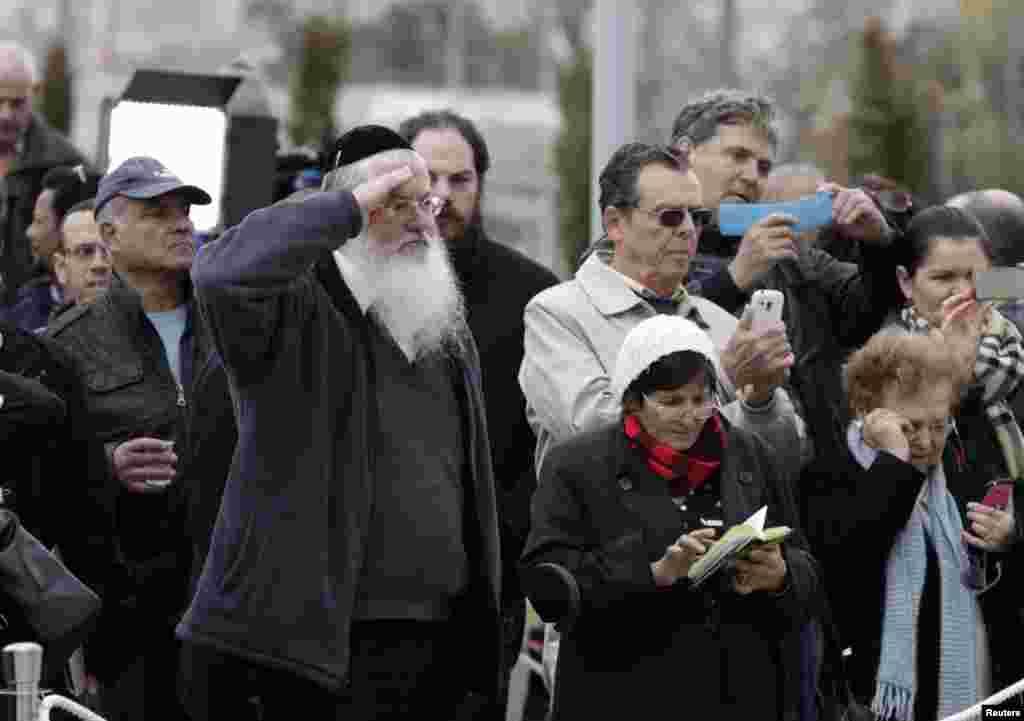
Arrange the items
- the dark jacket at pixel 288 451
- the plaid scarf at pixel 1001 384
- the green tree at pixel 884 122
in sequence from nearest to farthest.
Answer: the dark jacket at pixel 288 451 < the plaid scarf at pixel 1001 384 < the green tree at pixel 884 122

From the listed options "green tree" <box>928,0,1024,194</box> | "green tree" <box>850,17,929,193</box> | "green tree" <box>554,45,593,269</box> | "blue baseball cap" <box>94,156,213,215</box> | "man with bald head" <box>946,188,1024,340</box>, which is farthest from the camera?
"green tree" <box>928,0,1024,194</box>

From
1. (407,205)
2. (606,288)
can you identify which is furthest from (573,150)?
(407,205)

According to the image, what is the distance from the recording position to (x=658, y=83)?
4794 centimetres

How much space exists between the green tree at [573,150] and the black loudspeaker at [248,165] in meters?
24.8

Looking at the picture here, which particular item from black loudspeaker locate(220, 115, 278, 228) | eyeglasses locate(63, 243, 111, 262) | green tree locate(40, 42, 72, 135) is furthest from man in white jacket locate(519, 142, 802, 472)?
green tree locate(40, 42, 72, 135)

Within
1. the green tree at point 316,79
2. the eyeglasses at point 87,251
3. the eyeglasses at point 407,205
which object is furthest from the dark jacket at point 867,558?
the green tree at point 316,79

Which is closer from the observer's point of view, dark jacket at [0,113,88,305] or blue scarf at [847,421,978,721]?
blue scarf at [847,421,978,721]

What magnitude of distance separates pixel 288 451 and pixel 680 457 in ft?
3.55

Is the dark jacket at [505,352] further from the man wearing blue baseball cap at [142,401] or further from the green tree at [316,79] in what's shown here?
the green tree at [316,79]

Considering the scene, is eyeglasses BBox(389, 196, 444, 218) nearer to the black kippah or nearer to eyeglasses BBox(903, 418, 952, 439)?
the black kippah

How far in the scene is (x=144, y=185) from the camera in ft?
24.9

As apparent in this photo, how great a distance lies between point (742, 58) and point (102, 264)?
4378 centimetres

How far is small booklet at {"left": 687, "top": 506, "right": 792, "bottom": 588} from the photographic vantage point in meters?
5.85

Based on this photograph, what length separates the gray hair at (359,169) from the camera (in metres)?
6.02
